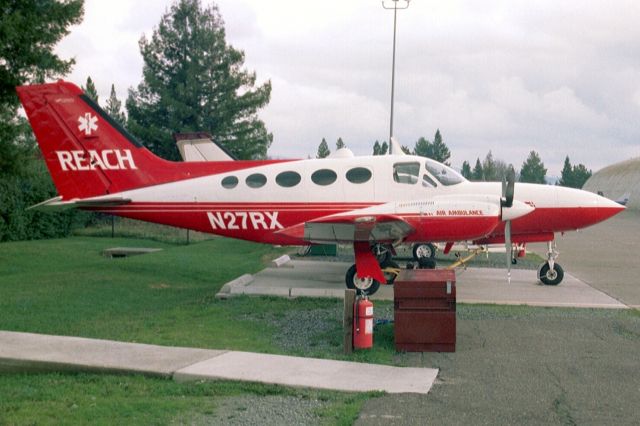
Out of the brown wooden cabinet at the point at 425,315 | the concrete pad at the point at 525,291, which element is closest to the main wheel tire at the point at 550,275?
the concrete pad at the point at 525,291

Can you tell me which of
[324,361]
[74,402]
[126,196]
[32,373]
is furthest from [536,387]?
[126,196]

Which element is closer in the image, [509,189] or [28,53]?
[509,189]

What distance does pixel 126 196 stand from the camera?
1709cm

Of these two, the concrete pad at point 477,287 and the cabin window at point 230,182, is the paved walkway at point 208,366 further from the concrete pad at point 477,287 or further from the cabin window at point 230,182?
the cabin window at point 230,182

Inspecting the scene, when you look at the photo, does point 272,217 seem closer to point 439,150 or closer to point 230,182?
point 230,182

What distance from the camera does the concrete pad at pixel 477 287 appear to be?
47.9 feet

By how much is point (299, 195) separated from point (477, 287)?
15.0 feet

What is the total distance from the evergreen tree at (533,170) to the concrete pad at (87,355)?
10709cm

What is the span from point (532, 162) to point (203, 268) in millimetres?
104525

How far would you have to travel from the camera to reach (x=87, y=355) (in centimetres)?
878

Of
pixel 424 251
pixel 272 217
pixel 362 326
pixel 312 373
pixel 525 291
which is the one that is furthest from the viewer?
pixel 424 251

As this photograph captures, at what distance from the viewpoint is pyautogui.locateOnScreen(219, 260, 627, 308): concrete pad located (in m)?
14.6

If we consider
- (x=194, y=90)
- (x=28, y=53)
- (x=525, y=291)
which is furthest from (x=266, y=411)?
(x=194, y=90)

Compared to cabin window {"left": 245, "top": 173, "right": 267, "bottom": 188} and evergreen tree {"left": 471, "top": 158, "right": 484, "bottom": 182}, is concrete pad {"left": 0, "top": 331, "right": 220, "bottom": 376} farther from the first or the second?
evergreen tree {"left": 471, "top": 158, "right": 484, "bottom": 182}
